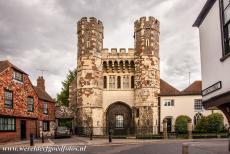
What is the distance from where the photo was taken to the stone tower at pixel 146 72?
46625 millimetres

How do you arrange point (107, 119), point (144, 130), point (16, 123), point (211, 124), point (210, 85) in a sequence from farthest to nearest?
point (107, 119), point (144, 130), point (211, 124), point (16, 123), point (210, 85)

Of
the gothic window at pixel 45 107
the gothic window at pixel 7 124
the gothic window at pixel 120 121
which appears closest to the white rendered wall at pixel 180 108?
the gothic window at pixel 120 121

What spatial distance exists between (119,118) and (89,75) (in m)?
7.15

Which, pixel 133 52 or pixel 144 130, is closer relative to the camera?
pixel 144 130

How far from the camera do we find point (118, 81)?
49906 millimetres

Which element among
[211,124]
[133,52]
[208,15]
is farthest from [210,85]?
[133,52]

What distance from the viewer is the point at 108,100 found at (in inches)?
1941

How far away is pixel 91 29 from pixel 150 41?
7.65m

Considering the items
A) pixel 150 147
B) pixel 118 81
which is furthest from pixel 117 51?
pixel 150 147

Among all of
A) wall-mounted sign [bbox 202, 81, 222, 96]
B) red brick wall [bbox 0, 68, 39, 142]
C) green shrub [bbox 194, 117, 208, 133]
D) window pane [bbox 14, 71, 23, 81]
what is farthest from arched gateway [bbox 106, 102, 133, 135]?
wall-mounted sign [bbox 202, 81, 222, 96]

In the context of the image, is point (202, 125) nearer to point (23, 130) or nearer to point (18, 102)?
point (23, 130)

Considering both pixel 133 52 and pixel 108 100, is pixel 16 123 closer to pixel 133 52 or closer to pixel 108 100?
pixel 108 100

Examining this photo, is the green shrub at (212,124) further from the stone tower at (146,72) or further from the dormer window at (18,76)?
the dormer window at (18,76)

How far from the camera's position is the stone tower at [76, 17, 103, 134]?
4672 cm
